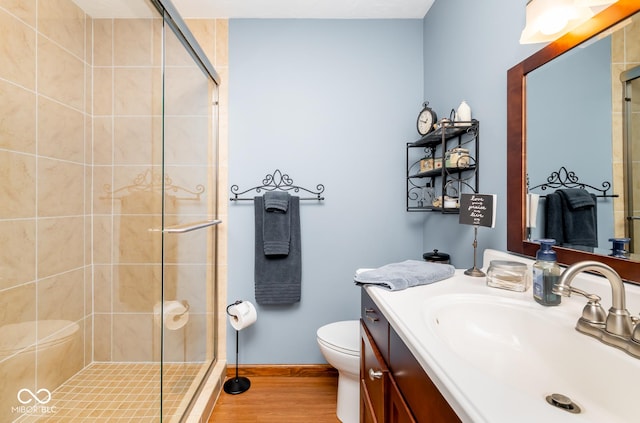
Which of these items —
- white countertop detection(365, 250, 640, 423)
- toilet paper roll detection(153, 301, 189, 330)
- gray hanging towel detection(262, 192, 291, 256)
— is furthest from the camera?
gray hanging towel detection(262, 192, 291, 256)

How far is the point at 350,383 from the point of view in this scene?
1.52 m

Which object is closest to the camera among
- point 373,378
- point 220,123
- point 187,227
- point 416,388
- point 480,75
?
point 416,388

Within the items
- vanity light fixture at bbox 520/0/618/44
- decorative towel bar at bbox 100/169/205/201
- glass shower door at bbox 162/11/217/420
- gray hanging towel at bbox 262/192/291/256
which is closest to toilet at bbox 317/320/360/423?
gray hanging towel at bbox 262/192/291/256

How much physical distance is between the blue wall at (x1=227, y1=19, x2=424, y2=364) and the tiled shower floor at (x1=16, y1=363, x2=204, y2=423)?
0.77 metres

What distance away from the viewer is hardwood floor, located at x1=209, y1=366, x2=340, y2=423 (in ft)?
5.20

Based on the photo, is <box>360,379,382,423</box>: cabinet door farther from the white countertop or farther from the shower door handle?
the shower door handle

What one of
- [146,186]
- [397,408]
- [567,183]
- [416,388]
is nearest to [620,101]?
[567,183]

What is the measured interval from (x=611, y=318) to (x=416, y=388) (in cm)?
44

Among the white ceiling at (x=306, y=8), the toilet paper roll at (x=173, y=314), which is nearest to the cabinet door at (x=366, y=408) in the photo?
the toilet paper roll at (x=173, y=314)

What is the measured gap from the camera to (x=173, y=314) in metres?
1.38

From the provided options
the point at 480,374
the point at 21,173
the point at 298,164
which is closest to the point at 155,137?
the point at 21,173

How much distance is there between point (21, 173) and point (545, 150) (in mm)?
1682

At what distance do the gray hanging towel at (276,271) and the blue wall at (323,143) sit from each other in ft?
0.33

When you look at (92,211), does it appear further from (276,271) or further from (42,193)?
(276,271)
